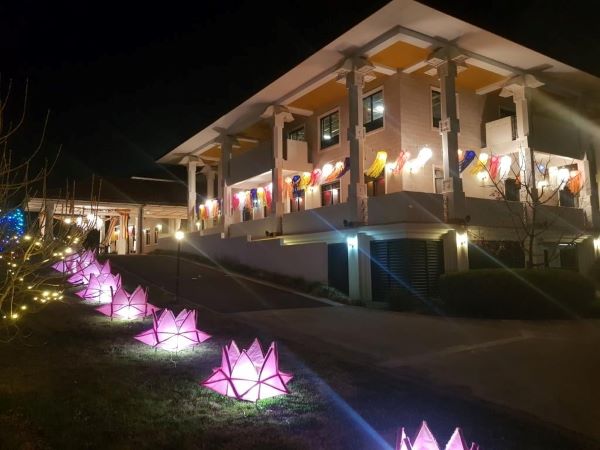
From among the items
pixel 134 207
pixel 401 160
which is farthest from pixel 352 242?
pixel 134 207

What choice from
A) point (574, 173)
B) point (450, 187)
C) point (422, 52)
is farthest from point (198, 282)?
point (574, 173)

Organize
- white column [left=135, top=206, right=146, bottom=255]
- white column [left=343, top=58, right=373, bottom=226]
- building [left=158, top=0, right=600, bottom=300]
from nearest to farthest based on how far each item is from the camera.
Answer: building [left=158, top=0, right=600, bottom=300] → white column [left=343, top=58, right=373, bottom=226] → white column [left=135, top=206, right=146, bottom=255]

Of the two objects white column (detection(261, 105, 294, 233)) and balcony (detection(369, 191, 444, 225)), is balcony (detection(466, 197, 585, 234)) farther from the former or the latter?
white column (detection(261, 105, 294, 233))

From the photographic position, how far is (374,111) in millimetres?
20438

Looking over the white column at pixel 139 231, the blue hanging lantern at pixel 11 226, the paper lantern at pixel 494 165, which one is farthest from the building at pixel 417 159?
the blue hanging lantern at pixel 11 226

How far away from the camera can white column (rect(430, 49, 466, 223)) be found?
55.8ft

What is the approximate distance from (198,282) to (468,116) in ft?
43.6

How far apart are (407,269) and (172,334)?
941 centimetres

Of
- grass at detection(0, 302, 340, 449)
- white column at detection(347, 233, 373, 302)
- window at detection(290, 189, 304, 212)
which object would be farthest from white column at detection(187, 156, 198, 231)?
grass at detection(0, 302, 340, 449)

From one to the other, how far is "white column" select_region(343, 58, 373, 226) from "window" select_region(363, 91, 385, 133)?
2.28 m

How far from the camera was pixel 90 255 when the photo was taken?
16016 millimetres

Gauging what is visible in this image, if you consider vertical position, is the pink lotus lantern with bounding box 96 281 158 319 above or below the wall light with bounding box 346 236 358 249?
below

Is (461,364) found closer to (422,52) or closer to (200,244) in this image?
(422,52)

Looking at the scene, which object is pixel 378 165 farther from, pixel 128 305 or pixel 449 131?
pixel 128 305
